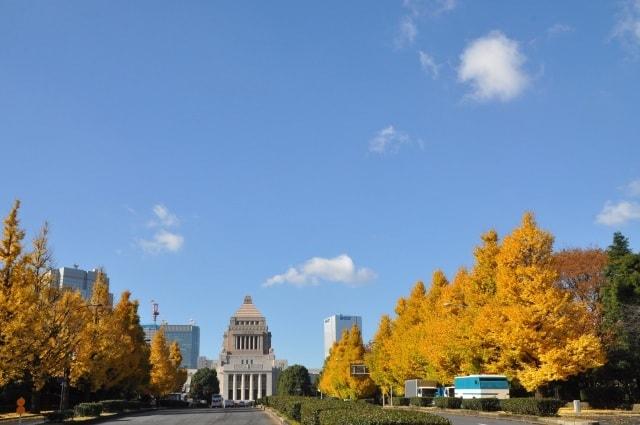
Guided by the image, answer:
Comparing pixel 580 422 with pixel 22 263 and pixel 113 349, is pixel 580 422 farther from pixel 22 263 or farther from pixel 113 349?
pixel 113 349

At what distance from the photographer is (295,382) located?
14262 cm

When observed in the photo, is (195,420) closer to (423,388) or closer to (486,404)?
(486,404)

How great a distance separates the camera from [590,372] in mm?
43375

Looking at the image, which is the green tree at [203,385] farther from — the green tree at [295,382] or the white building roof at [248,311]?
the white building roof at [248,311]

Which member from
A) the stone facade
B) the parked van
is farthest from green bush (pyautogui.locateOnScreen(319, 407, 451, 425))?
the stone facade

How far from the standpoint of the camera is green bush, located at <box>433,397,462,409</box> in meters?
42.3

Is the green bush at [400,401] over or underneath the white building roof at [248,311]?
underneath

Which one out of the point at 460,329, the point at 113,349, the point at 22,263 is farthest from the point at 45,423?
the point at 460,329

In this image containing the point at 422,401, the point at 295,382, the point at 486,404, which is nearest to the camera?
the point at 486,404

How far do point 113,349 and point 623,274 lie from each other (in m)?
41.1


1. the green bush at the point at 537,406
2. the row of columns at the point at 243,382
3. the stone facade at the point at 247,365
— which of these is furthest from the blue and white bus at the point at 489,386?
the row of columns at the point at 243,382

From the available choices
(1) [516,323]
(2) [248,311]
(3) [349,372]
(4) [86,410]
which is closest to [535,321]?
(1) [516,323]

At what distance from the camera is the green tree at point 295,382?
142m

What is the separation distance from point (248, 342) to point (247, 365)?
343 inches
